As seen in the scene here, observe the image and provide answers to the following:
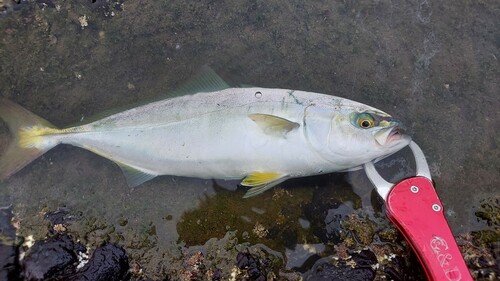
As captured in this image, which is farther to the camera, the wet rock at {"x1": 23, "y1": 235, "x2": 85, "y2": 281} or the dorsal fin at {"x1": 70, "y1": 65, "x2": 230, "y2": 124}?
the dorsal fin at {"x1": 70, "y1": 65, "x2": 230, "y2": 124}

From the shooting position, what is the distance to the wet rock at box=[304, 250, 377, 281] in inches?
123

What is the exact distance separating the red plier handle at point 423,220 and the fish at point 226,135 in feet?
0.84

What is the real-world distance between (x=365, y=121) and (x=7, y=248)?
8.89ft

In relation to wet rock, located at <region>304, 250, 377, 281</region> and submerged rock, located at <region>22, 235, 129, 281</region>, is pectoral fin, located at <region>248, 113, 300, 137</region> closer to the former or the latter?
wet rock, located at <region>304, 250, 377, 281</region>

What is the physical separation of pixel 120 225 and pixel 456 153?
260cm

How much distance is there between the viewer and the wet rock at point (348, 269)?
10.2 feet

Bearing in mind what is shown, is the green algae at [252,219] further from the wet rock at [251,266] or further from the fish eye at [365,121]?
the fish eye at [365,121]

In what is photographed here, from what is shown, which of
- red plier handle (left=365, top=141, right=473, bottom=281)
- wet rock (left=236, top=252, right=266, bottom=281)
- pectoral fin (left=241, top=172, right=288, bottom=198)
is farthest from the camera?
wet rock (left=236, top=252, right=266, bottom=281)

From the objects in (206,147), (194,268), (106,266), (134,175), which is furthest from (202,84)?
(106,266)

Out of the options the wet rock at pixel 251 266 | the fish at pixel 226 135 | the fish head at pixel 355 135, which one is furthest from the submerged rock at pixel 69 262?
the fish head at pixel 355 135

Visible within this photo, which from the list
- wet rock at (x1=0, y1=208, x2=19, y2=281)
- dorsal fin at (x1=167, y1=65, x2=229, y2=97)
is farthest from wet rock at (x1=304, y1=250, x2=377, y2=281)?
wet rock at (x1=0, y1=208, x2=19, y2=281)

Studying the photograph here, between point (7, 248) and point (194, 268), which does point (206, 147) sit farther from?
point (7, 248)

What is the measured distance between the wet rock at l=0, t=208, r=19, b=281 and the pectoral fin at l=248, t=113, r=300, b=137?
1998 mm

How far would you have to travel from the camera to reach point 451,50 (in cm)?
358
